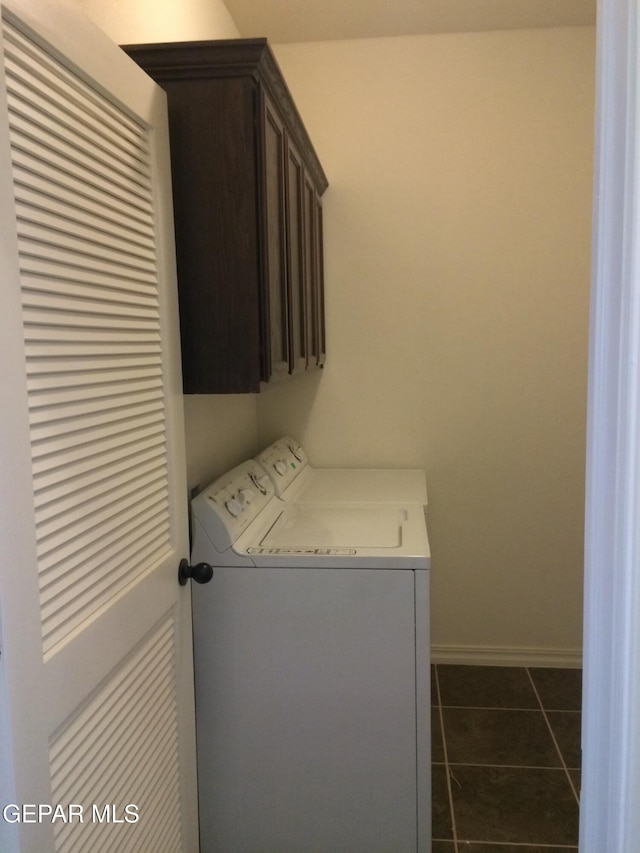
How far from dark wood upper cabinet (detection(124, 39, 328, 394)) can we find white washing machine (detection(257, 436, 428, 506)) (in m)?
0.80

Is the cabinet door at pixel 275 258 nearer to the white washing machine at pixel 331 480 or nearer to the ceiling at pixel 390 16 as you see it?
the white washing machine at pixel 331 480

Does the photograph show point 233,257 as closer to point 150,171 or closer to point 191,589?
point 150,171

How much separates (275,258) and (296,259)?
388 millimetres

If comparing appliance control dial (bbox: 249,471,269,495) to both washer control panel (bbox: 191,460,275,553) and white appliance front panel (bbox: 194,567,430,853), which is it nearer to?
washer control panel (bbox: 191,460,275,553)

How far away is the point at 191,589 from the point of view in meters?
1.75

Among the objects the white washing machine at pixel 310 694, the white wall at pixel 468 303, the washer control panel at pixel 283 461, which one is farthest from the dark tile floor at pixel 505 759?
the washer control panel at pixel 283 461

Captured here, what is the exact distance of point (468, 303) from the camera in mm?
2832

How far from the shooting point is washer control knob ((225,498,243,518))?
5.99ft

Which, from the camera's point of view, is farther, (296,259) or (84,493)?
(296,259)

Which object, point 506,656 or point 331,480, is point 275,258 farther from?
point 506,656

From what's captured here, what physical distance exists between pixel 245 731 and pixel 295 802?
23 centimetres

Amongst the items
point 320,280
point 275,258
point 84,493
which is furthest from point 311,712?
point 320,280

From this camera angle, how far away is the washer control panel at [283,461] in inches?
93.4

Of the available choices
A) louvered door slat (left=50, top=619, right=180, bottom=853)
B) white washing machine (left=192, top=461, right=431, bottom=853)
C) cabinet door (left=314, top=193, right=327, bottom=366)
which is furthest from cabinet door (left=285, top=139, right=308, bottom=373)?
louvered door slat (left=50, top=619, right=180, bottom=853)
